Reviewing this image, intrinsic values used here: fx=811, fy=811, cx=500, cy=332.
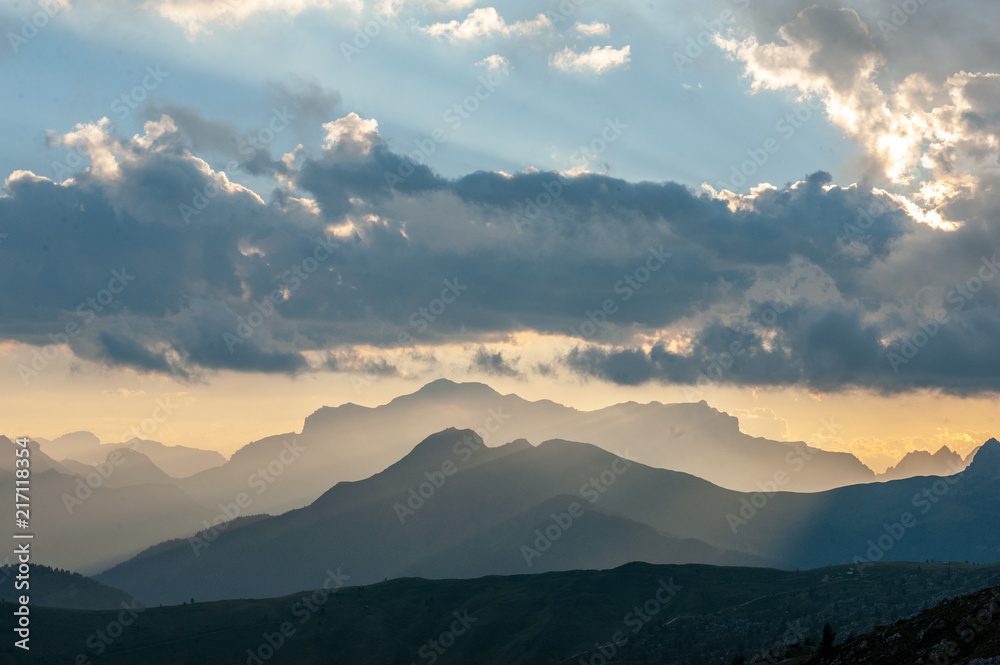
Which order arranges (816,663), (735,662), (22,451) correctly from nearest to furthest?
(816,663) → (735,662) → (22,451)

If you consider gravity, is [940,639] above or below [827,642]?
A: above

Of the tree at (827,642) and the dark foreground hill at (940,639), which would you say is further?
A: the tree at (827,642)

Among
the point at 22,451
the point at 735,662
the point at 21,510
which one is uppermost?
the point at 22,451

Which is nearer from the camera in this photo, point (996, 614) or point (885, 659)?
point (996, 614)

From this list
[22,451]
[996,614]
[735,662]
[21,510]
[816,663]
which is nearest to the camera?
[996,614]

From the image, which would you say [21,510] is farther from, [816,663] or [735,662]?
[816,663]

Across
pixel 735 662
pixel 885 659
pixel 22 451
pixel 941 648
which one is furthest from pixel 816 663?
pixel 22 451

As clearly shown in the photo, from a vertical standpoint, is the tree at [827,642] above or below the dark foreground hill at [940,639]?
below

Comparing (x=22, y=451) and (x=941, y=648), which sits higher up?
(x=22, y=451)

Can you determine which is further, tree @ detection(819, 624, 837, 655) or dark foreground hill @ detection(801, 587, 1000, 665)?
tree @ detection(819, 624, 837, 655)

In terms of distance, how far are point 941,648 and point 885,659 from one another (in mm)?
5967

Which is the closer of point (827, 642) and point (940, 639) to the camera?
point (940, 639)

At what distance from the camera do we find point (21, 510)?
153000mm

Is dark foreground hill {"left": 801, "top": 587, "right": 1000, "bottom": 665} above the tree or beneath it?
above
